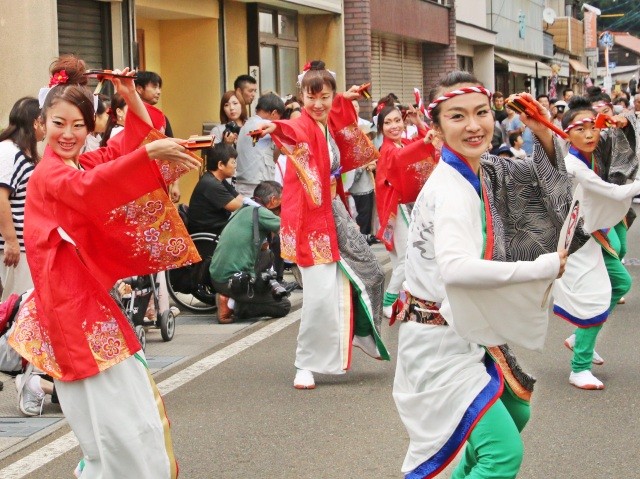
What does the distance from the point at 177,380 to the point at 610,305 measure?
258 cm

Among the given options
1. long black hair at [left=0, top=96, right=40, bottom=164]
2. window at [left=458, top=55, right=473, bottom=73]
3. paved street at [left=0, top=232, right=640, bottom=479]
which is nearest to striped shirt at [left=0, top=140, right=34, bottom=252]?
long black hair at [left=0, top=96, right=40, bottom=164]

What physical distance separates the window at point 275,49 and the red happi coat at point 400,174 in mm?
7199

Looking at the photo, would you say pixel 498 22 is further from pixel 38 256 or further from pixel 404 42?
pixel 38 256

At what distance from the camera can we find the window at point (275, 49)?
687 inches

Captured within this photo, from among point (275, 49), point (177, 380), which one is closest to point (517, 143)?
point (275, 49)

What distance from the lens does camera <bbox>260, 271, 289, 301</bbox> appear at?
9.86 metres

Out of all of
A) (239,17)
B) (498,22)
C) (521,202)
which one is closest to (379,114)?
(521,202)

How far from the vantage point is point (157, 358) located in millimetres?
8344

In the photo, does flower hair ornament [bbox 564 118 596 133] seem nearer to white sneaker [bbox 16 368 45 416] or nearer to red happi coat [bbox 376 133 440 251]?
red happi coat [bbox 376 133 440 251]

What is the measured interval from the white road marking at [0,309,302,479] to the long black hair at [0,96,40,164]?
154 cm

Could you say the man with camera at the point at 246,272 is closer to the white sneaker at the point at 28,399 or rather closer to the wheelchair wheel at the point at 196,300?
the wheelchair wheel at the point at 196,300

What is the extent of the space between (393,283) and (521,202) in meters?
5.53

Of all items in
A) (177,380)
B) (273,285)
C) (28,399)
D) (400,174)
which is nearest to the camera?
(28,399)

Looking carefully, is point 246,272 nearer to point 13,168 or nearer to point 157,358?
point 157,358
